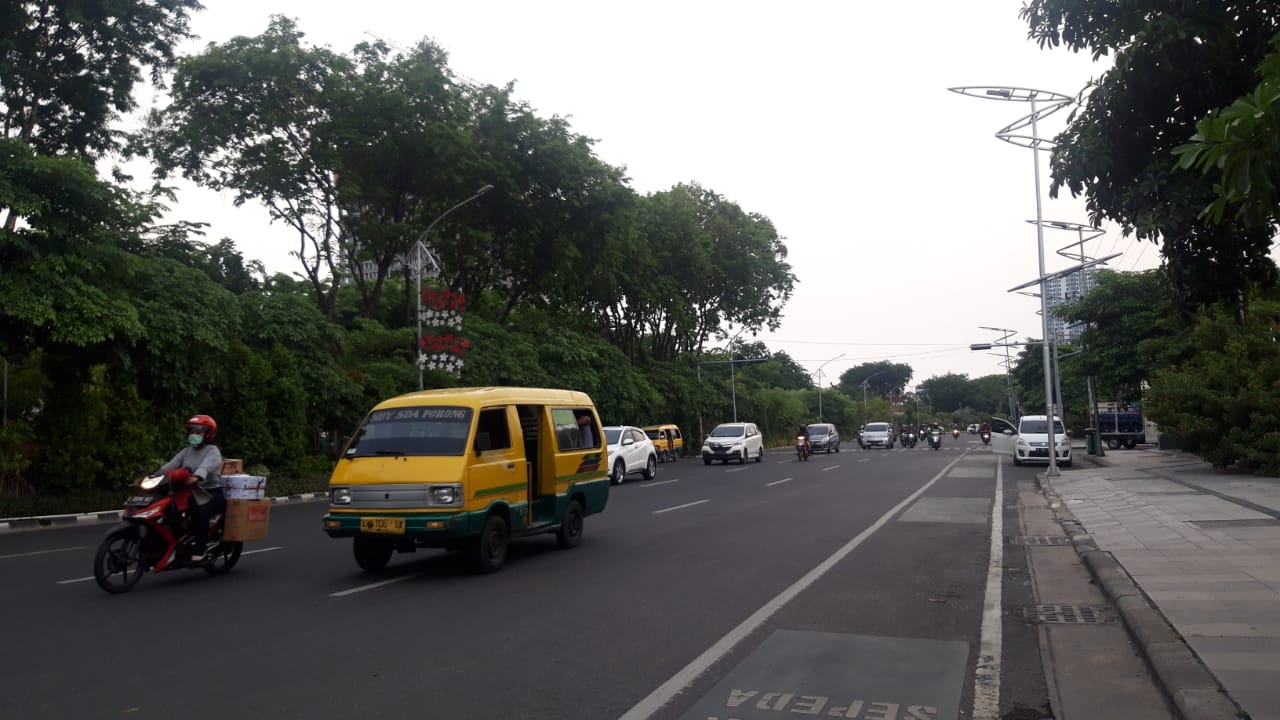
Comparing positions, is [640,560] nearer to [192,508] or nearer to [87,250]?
[192,508]

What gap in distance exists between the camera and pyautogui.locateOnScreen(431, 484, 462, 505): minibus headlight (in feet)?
30.0

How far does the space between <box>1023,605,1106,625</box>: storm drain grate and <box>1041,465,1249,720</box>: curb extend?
0.21 meters

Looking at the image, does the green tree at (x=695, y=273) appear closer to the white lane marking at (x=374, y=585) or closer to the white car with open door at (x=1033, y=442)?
the white car with open door at (x=1033, y=442)

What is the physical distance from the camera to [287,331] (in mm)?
24875

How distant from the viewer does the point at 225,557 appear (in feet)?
33.0

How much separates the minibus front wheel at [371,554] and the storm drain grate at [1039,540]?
809cm

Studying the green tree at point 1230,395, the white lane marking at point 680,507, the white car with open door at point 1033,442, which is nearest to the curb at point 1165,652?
the white lane marking at point 680,507

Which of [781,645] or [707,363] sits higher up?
[707,363]

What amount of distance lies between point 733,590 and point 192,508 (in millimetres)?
5606

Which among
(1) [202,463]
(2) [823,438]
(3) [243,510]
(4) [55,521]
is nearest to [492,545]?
(3) [243,510]

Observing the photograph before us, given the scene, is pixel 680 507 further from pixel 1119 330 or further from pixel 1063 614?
pixel 1119 330

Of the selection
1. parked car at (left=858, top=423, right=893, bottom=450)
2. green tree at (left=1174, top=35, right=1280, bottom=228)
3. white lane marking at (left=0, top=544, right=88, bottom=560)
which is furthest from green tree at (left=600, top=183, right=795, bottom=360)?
green tree at (left=1174, top=35, right=1280, bottom=228)

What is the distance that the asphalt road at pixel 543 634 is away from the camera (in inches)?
206

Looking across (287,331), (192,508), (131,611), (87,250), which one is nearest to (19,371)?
(87,250)
